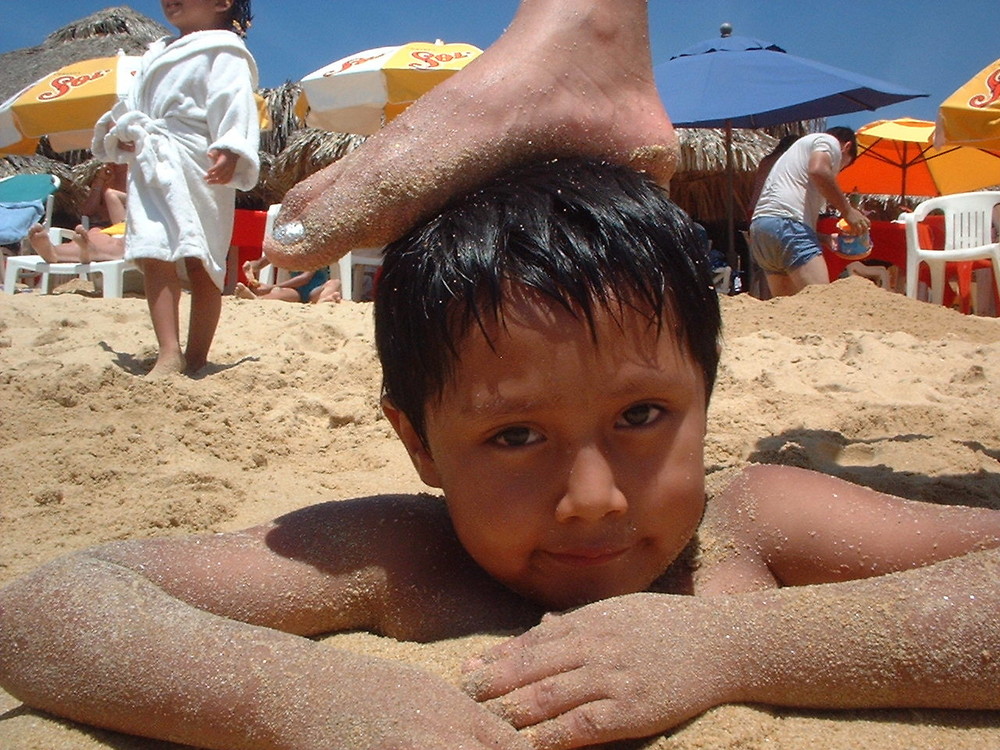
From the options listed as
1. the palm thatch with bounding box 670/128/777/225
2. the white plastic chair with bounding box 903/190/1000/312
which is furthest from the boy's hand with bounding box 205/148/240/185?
the palm thatch with bounding box 670/128/777/225

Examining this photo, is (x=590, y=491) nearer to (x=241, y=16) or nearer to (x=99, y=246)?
(x=241, y=16)

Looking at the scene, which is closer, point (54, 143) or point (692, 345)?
point (692, 345)

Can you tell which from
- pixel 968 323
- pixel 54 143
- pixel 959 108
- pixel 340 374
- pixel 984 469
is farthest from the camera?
pixel 54 143

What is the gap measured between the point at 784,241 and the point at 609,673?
5.86 m

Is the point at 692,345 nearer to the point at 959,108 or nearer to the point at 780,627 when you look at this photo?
the point at 780,627

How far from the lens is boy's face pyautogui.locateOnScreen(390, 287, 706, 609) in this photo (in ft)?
3.97

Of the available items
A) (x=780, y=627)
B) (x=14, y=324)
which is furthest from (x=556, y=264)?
(x=14, y=324)

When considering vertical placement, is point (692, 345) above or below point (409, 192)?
below

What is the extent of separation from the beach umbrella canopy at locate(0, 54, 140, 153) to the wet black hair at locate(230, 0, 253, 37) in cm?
440

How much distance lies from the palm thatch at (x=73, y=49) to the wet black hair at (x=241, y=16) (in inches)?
557

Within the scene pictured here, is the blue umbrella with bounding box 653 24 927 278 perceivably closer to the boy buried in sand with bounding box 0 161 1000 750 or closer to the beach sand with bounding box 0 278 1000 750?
the beach sand with bounding box 0 278 1000 750

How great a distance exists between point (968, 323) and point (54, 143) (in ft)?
28.9

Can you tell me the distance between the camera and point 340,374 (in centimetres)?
373

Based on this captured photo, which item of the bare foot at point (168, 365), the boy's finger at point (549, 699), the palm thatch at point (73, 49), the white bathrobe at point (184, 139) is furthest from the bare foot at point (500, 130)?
the palm thatch at point (73, 49)
